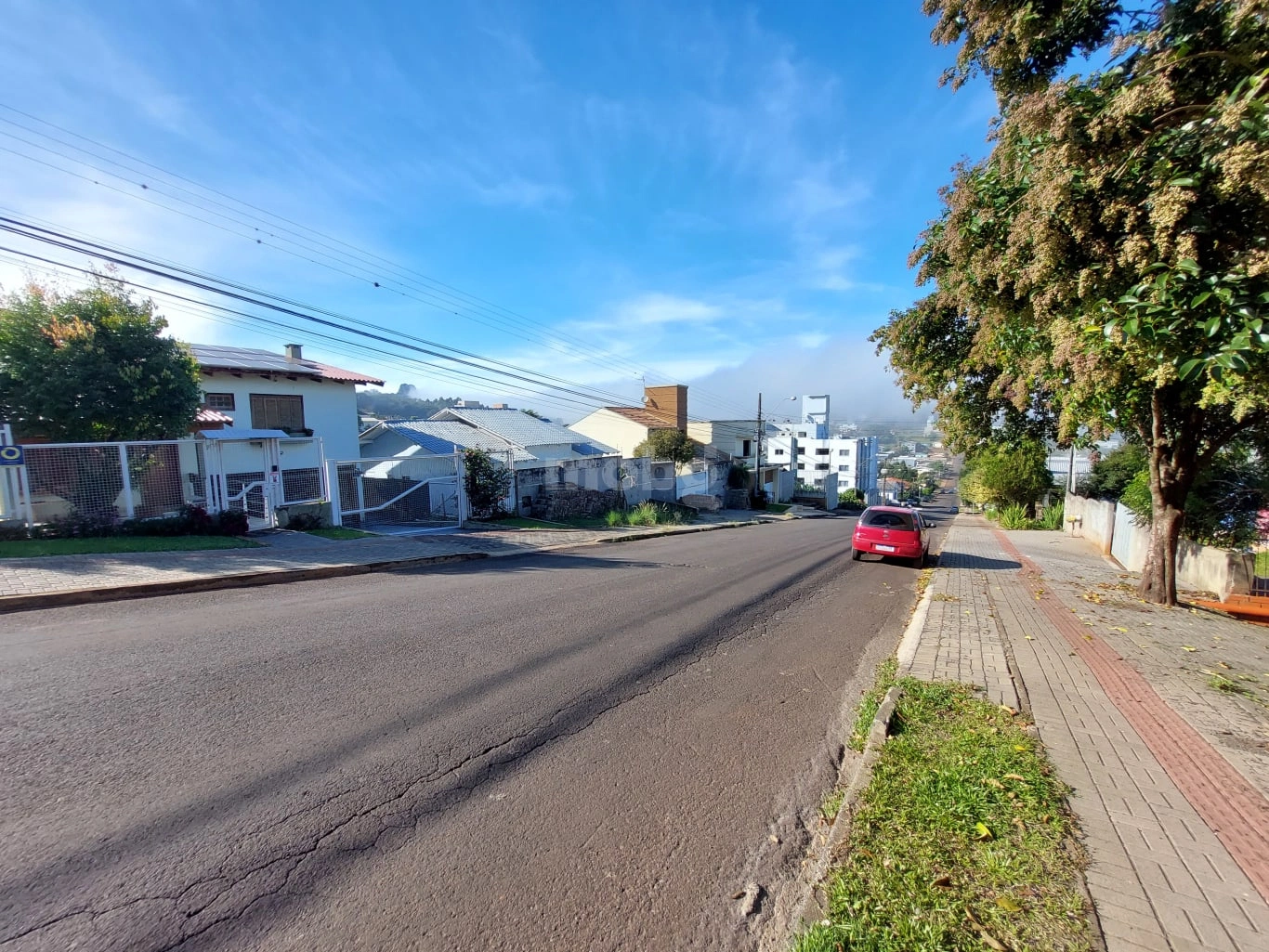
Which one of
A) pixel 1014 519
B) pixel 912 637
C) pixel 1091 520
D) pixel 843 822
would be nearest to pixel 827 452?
pixel 1014 519

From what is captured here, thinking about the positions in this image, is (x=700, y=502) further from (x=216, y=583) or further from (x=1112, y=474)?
(x=216, y=583)

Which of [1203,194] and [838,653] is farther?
[838,653]

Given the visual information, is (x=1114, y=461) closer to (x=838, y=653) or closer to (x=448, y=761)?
(x=838, y=653)

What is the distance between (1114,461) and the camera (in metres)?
23.4

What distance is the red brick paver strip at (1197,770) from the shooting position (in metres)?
2.73

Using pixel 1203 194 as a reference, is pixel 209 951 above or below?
below

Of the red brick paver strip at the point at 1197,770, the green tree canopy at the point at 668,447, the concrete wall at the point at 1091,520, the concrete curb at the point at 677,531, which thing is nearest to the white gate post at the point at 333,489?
the concrete curb at the point at 677,531

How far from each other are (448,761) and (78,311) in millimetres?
14495

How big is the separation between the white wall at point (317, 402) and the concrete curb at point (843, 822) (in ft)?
78.0

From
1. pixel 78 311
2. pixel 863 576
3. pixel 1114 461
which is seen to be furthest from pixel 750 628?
pixel 1114 461

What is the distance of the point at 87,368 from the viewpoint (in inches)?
452

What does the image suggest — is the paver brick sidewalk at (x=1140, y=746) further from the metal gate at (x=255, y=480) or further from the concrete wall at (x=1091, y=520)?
the metal gate at (x=255, y=480)

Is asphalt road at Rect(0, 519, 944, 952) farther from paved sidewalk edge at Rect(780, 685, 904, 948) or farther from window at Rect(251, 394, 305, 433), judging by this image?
window at Rect(251, 394, 305, 433)

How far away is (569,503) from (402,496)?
648 centimetres
